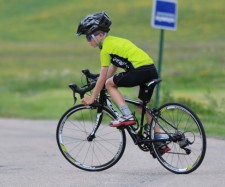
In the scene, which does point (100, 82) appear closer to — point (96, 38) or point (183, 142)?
point (96, 38)

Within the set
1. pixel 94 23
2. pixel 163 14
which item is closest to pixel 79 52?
pixel 163 14

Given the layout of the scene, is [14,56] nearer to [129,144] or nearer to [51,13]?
[51,13]

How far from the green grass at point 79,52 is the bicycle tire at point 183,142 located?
4.99 metres

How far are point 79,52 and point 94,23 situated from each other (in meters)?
67.4

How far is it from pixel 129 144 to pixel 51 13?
103 m

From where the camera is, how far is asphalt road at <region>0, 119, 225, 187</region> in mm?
8641

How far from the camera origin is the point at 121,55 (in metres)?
9.09

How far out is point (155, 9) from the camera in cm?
1786

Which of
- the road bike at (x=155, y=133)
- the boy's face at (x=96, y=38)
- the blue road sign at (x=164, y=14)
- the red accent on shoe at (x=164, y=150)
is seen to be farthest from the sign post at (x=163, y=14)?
the red accent on shoe at (x=164, y=150)

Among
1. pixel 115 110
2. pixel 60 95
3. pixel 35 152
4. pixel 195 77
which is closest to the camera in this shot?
pixel 115 110

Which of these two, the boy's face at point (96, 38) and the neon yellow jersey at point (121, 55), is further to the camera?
the boy's face at point (96, 38)

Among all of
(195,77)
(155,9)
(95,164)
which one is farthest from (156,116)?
(195,77)

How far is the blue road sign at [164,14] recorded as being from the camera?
17828mm

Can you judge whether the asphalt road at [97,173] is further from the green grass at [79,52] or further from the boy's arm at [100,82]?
the green grass at [79,52]
